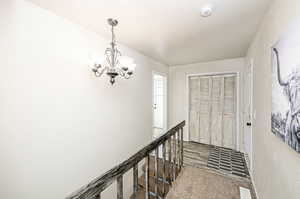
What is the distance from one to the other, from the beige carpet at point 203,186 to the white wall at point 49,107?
3.79 feet

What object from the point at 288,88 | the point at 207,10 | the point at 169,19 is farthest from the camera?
the point at 169,19

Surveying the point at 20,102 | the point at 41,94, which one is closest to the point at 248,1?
the point at 41,94

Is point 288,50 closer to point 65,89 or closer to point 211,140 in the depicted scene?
point 65,89

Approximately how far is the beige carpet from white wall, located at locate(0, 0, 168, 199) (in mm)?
1156

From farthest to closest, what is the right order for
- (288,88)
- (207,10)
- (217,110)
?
(217,110)
(207,10)
(288,88)

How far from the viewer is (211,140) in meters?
3.68

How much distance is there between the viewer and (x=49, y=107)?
1427 millimetres

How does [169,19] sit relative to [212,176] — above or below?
above

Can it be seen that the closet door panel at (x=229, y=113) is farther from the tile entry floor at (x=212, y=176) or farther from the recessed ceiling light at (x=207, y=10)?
the recessed ceiling light at (x=207, y=10)

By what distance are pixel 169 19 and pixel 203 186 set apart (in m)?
2.32

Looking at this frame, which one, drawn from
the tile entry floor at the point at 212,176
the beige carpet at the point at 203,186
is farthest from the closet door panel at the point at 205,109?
the beige carpet at the point at 203,186

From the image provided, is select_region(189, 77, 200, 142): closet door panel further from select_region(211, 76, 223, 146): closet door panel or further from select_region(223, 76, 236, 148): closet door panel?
select_region(223, 76, 236, 148): closet door panel

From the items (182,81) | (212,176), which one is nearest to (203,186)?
(212,176)

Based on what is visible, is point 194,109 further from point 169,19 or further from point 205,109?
point 169,19
